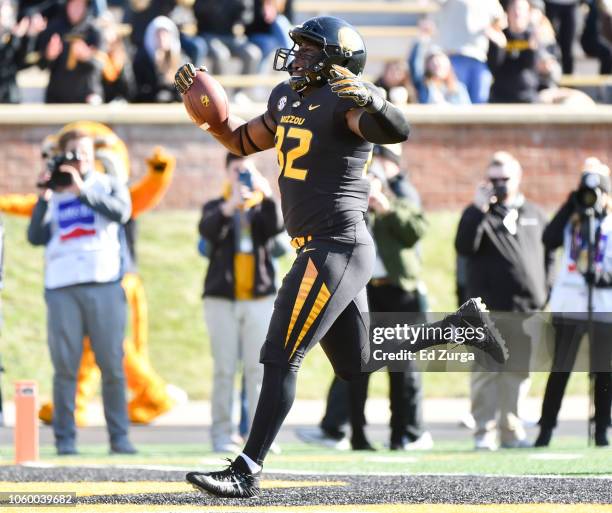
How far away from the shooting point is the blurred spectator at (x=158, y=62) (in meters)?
15.9

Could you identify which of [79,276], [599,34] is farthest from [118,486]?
[599,34]

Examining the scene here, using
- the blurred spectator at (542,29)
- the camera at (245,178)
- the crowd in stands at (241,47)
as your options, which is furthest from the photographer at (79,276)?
the blurred spectator at (542,29)

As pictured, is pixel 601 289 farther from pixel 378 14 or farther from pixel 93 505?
pixel 378 14

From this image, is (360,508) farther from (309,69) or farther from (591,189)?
(591,189)

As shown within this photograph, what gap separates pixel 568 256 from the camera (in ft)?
34.6

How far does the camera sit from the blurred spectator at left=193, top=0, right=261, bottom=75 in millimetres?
17828

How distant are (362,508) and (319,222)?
126cm

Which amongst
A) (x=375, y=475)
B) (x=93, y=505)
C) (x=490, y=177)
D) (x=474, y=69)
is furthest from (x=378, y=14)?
(x=93, y=505)

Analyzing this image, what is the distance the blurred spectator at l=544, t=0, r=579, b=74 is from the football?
1190 cm

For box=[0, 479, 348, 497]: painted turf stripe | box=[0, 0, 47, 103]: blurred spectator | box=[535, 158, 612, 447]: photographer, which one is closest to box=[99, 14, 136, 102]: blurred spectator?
box=[0, 0, 47, 103]: blurred spectator

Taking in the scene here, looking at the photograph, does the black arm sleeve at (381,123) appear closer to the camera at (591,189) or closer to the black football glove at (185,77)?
the black football glove at (185,77)

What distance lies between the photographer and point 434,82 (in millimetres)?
17141

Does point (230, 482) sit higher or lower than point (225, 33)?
lower

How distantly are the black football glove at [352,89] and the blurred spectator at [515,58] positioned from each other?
10.2 metres
